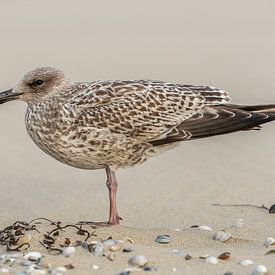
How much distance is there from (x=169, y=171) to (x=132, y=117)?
218 centimetres

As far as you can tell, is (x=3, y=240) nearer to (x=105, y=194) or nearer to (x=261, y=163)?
(x=105, y=194)

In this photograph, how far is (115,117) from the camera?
8.22 meters

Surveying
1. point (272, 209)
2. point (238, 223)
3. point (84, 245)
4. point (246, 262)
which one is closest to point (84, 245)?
point (84, 245)

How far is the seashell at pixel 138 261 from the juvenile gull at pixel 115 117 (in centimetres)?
142

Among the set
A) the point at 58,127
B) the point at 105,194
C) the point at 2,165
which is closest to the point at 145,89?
the point at 58,127

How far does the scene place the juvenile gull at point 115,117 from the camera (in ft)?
26.6

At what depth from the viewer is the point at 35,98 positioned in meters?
8.55

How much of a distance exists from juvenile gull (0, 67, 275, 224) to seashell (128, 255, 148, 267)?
142 cm

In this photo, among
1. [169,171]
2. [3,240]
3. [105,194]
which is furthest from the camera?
[169,171]

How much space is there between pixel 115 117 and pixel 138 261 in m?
1.83

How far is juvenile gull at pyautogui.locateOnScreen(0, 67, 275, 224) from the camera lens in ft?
26.6

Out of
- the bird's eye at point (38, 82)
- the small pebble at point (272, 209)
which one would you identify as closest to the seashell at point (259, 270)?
the small pebble at point (272, 209)

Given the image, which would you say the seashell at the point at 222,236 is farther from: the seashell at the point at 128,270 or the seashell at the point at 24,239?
the seashell at the point at 24,239

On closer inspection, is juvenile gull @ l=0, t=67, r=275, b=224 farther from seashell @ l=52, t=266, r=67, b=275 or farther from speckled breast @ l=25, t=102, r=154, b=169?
seashell @ l=52, t=266, r=67, b=275
